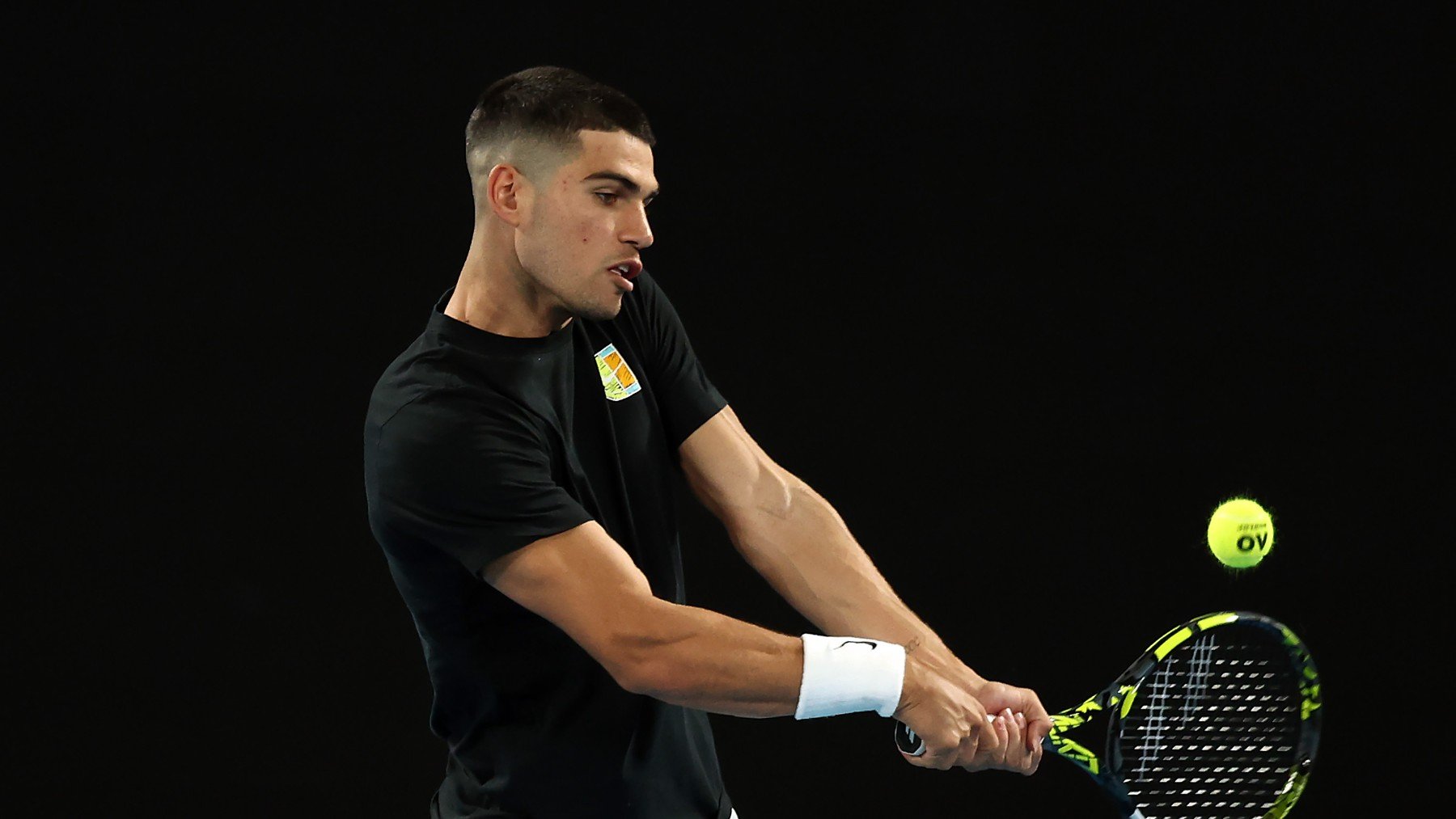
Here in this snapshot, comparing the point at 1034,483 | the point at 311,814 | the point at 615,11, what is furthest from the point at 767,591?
the point at 615,11

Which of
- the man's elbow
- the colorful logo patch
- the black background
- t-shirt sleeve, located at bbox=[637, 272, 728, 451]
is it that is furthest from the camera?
the black background

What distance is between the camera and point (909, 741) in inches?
88.9

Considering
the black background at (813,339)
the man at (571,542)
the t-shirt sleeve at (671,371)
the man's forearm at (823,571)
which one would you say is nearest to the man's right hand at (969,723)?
the man at (571,542)

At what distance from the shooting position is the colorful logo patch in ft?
7.40

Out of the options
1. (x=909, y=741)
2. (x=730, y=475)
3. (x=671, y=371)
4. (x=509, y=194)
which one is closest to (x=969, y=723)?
(x=909, y=741)

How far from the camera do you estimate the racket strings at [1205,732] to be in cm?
264

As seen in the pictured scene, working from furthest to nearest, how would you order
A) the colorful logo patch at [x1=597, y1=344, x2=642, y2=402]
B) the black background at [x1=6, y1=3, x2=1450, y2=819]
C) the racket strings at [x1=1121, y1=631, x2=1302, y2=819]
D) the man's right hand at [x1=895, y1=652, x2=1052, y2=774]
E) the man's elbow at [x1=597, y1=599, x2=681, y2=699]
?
the black background at [x1=6, y1=3, x2=1450, y2=819], the racket strings at [x1=1121, y1=631, x2=1302, y2=819], the colorful logo patch at [x1=597, y1=344, x2=642, y2=402], the man's right hand at [x1=895, y1=652, x2=1052, y2=774], the man's elbow at [x1=597, y1=599, x2=681, y2=699]

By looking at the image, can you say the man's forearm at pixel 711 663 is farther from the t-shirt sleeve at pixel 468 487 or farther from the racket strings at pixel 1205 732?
the racket strings at pixel 1205 732

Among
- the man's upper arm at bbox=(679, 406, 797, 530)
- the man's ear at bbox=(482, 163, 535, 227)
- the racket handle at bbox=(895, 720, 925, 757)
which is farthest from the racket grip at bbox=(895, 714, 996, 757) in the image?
the man's ear at bbox=(482, 163, 535, 227)

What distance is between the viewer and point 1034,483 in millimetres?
3748

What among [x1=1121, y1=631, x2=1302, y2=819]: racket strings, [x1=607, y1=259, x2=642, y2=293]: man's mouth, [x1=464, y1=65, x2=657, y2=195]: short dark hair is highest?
[x1=464, y1=65, x2=657, y2=195]: short dark hair

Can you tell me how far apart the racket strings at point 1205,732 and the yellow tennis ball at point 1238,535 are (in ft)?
0.78

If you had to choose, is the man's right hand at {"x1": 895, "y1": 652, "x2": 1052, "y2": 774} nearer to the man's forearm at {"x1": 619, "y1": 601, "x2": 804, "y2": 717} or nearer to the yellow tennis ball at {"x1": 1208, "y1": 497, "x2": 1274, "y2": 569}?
the man's forearm at {"x1": 619, "y1": 601, "x2": 804, "y2": 717}

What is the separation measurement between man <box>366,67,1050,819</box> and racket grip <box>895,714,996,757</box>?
4 cm
